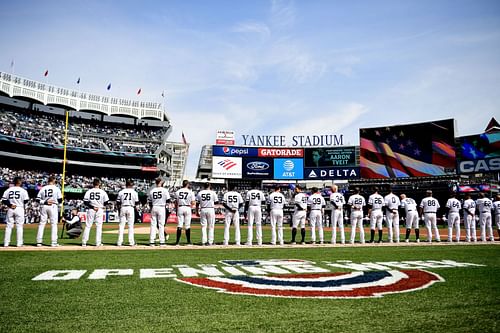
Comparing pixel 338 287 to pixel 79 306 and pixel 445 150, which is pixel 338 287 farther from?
pixel 445 150

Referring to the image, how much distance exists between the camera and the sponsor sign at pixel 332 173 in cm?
4812

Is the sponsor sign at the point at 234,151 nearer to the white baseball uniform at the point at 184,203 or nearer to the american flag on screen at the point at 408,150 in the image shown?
the american flag on screen at the point at 408,150

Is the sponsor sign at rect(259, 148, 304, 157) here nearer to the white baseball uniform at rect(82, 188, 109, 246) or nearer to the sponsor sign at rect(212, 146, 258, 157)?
the sponsor sign at rect(212, 146, 258, 157)

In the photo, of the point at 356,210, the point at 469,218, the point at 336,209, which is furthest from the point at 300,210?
the point at 469,218

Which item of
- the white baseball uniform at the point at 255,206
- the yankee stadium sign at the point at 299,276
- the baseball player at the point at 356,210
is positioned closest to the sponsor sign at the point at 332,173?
the baseball player at the point at 356,210

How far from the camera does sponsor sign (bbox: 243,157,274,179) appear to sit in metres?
48.3

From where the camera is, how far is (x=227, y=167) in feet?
157

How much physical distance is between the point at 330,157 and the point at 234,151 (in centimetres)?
1233

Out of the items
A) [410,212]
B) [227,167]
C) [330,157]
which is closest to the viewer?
[410,212]

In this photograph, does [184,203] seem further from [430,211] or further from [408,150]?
[408,150]

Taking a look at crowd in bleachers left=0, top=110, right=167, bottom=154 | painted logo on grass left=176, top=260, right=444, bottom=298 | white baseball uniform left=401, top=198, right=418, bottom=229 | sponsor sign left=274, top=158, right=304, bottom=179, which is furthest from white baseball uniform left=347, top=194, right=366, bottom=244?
crowd in bleachers left=0, top=110, right=167, bottom=154

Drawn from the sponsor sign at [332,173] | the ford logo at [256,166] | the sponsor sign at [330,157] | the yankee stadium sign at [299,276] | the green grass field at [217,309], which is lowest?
the yankee stadium sign at [299,276]

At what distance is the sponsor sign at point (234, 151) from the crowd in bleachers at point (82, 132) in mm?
19860

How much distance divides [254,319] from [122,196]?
387 inches
